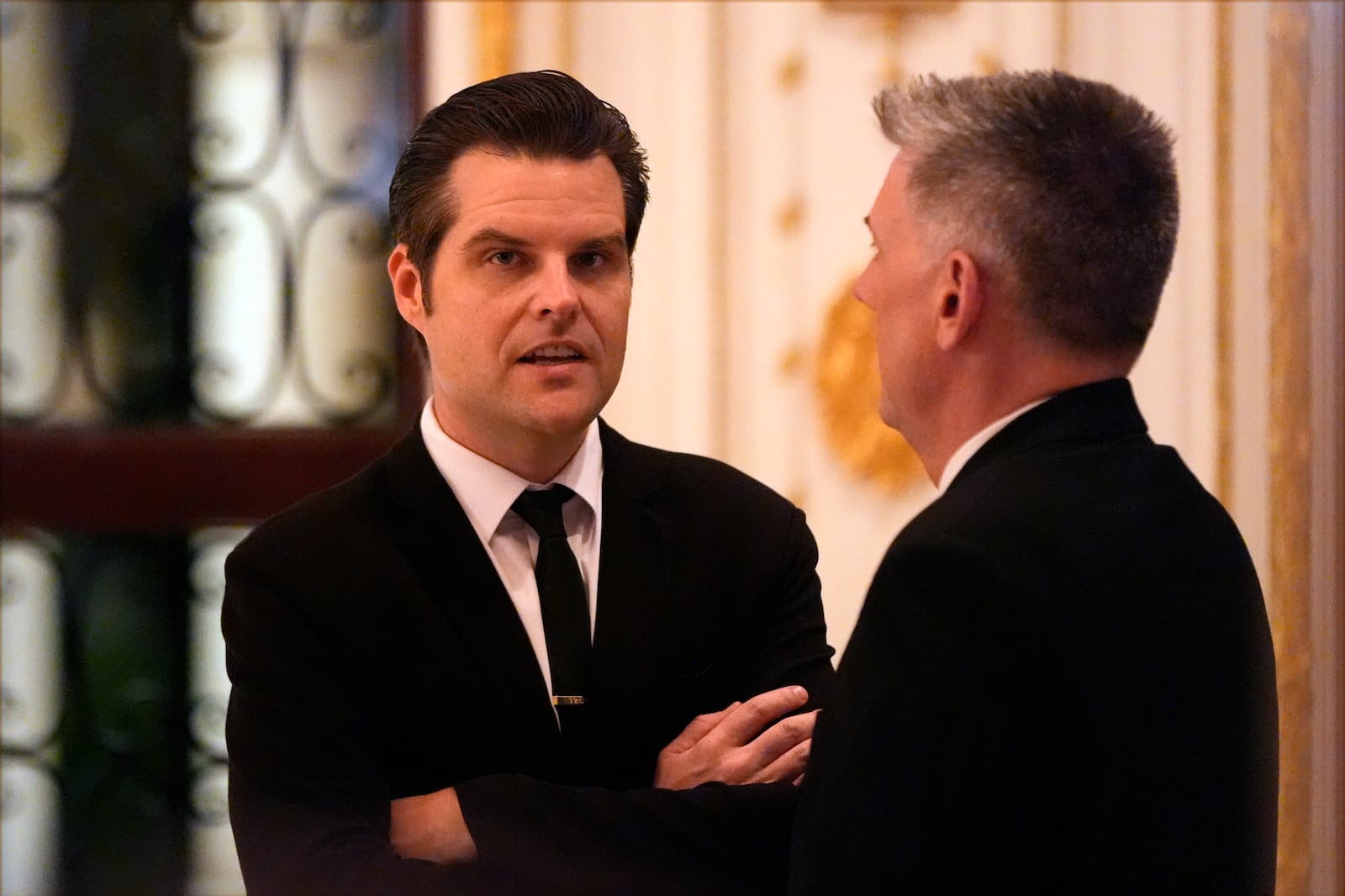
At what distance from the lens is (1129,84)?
3086 mm

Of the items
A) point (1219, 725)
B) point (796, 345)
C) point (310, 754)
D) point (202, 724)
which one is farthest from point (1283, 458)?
point (202, 724)

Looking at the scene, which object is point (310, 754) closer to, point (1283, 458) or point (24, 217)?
point (24, 217)

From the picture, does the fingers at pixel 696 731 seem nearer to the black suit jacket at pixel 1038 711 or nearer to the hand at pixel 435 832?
the hand at pixel 435 832

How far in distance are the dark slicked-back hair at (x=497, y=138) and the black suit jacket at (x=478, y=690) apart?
307 millimetres

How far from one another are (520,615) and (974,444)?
0.66 metres

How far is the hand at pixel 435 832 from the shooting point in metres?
1.63

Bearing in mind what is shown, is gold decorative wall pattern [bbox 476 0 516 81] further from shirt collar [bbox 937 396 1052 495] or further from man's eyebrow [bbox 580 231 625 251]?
shirt collar [bbox 937 396 1052 495]

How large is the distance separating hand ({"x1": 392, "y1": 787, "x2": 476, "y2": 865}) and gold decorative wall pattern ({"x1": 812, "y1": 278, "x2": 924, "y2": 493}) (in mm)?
1617

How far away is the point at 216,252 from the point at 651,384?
1.10m

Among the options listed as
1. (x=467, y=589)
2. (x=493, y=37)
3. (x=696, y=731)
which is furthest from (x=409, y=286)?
(x=493, y=37)

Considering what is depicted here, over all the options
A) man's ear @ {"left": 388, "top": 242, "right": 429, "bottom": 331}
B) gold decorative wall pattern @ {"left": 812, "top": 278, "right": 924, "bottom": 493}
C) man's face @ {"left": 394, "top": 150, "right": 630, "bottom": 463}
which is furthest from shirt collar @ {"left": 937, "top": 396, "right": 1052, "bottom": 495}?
gold decorative wall pattern @ {"left": 812, "top": 278, "right": 924, "bottom": 493}

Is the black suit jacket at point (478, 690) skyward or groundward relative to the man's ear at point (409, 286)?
groundward

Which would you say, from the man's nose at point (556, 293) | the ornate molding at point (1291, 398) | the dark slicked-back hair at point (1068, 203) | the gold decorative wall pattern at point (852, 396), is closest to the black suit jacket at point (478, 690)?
the man's nose at point (556, 293)

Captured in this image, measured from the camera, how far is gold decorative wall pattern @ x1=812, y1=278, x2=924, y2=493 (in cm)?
304
